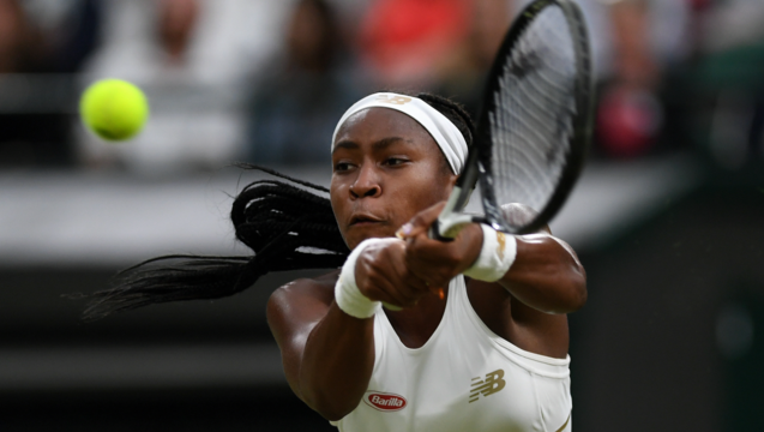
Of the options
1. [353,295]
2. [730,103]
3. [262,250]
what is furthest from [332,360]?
[730,103]

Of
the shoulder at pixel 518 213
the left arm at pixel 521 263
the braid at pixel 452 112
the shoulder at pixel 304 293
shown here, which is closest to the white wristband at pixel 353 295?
the left arm at pixel 521 263

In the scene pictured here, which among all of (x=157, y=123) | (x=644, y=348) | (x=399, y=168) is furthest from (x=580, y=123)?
(x=157, y=123)

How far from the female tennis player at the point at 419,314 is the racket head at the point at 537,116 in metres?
0.09

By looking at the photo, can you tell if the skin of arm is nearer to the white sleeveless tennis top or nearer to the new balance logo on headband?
the white sleeveless tennis top

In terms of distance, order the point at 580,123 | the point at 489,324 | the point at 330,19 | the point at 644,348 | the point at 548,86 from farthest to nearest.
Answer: the point at 330,19
the point at 644,348
the point at 489,324
the point at 548,86
the point at 580,123

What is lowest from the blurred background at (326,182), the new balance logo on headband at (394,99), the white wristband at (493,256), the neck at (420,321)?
the blurred background at (326,182)

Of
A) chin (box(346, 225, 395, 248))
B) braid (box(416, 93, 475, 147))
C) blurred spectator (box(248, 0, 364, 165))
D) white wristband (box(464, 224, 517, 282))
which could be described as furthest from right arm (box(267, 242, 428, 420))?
blurred spectator (box(248, 0, 364, 165))

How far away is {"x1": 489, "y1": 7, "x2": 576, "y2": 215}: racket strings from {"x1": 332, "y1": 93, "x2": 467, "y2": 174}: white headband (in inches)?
15.9

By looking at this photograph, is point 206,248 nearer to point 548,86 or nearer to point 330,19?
point 330,19

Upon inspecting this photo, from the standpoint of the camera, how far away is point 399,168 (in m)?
2.59

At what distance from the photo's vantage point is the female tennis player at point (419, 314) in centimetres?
226

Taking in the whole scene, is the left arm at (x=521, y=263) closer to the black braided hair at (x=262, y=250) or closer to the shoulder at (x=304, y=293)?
the shoulder at (x=304, y=293)

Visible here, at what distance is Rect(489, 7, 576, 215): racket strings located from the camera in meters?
2.02

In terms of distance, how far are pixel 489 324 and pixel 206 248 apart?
3306mm
